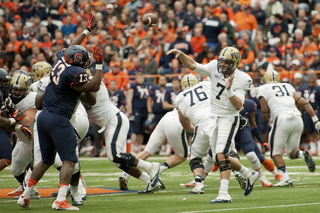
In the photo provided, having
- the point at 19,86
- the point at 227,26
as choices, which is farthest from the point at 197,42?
the point at 19,86

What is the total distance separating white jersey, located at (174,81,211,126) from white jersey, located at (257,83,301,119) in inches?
51.0

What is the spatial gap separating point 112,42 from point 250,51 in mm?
4886

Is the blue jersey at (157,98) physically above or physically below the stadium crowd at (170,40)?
below

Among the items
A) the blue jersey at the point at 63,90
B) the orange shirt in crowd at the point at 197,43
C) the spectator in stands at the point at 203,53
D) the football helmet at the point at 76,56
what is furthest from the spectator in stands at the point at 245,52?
the blue jersey at the point at 63,90

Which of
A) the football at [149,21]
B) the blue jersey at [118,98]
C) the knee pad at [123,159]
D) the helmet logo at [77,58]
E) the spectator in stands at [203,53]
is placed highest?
the football at [149,21]

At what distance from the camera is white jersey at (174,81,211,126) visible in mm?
7512

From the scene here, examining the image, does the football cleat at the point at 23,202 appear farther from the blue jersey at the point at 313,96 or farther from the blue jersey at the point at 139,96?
the blue jersey at the point at 313,96

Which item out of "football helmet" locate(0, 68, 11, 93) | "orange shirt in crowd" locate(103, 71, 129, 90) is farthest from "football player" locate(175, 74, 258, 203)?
"orange shirt in crowd" locate(103, 71, 129, 90)

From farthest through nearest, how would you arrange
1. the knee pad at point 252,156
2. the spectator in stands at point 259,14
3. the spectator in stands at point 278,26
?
the spectator in stands at point 259,14, the spectator in stands at point 278,26, the knee pad at point 252,156

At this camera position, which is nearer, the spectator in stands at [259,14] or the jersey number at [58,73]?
the jersey number at [58,73]

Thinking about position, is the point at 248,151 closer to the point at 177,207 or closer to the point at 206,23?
the point at 177,207

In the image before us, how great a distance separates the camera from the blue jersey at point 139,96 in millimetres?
14281

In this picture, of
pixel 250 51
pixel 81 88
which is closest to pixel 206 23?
pixel 250 51

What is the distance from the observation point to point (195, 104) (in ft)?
24.8
